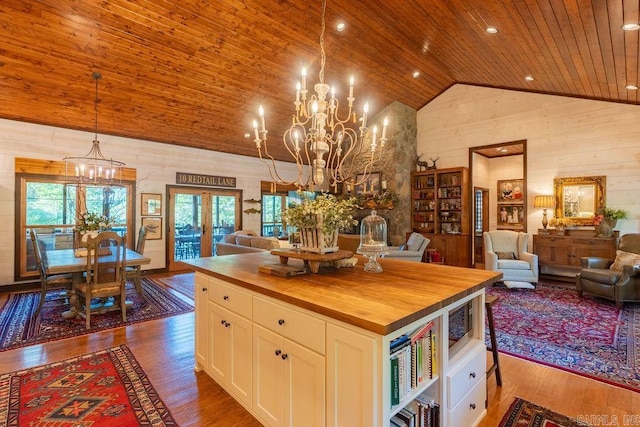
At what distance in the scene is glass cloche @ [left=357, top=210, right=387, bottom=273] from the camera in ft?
7.22

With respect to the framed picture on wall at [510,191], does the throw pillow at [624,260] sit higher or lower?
lower

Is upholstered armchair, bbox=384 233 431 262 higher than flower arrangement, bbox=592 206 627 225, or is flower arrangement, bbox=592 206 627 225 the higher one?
flower arrangement, bbox=592 206 627 225

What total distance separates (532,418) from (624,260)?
404cm

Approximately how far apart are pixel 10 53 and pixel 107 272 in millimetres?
3170

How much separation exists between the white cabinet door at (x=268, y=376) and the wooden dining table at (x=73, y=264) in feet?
9.85

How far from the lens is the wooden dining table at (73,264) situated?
362 centimetres

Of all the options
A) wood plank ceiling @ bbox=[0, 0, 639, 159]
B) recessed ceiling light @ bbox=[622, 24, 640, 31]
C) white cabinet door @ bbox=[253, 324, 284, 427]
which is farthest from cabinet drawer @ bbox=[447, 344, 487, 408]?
recessed ceiling light @ bbox=[622, 24, 640, 31]

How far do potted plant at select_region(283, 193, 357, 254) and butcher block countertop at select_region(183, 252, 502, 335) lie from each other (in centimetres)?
21

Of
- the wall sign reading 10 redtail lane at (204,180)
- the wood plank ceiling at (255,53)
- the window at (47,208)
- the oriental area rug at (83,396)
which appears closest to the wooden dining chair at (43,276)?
the window at (47,208)

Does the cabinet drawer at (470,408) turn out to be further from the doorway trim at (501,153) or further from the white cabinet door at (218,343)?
the doorway trim at (501,153)

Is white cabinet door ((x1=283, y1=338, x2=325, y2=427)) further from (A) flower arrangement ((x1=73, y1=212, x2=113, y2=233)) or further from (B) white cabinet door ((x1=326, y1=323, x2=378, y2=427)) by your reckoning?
(A) flower arrangement ((x1=73, y1=212, x2=113, y2=233))

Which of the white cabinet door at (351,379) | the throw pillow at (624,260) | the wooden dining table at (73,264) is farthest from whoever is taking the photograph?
the throw pillow at (624,260)

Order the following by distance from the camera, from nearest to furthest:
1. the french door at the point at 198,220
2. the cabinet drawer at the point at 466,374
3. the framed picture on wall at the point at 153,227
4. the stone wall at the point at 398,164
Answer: the cabinet drawer at the point at 466,374, the framed picture on wall at the point at 153,227, the french door at the point at 198,220, the stone wall at the point at 398,164

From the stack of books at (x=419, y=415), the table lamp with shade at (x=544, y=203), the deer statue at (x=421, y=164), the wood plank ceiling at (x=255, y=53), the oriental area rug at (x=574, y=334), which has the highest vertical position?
the wood plank ceiling at (x=255, y=53)
